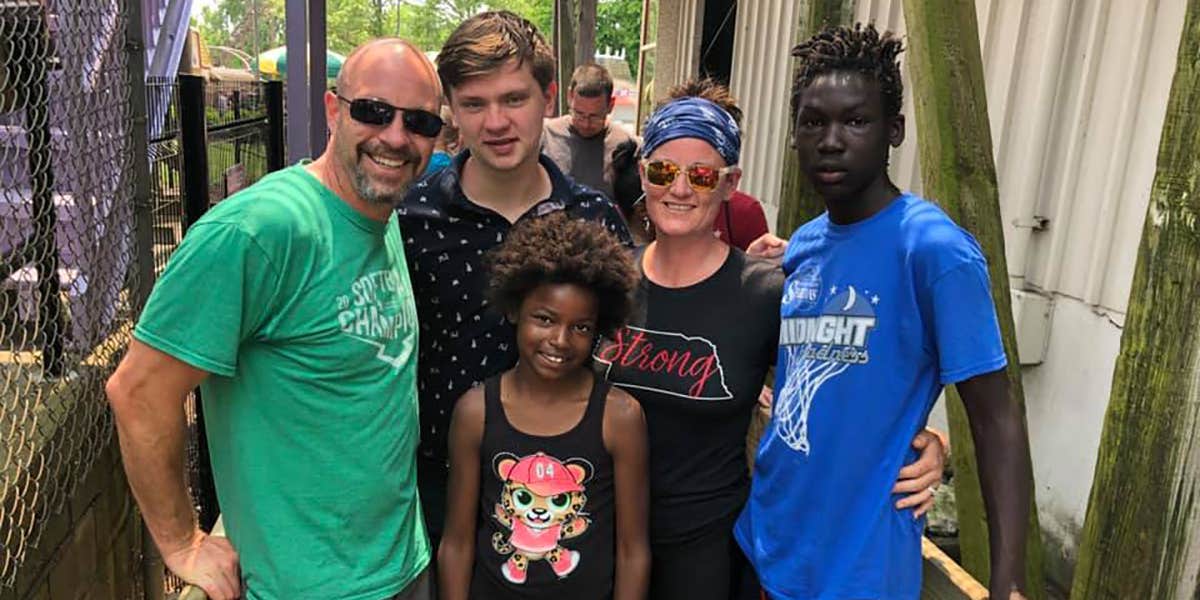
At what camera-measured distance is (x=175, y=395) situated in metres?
1.65

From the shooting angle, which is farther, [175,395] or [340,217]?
[340,217]

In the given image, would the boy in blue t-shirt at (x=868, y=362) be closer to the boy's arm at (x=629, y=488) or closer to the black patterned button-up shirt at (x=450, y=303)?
the boy's arm at (x=629, y=488)

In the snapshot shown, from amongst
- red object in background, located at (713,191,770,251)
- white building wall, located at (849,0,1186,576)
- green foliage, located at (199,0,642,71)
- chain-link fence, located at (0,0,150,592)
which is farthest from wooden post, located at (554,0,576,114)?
green foliage, located at (199,0,642,71)

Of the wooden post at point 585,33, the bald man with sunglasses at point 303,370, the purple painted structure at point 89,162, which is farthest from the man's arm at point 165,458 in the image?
the wooden post at point 585,33

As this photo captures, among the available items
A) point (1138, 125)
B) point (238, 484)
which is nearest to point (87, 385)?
point (238, 484)

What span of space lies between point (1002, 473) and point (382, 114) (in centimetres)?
143

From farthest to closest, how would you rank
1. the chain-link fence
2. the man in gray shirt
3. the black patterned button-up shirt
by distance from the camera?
the man in gray shirt
the chain-link fence
the black patterned button-up shirt

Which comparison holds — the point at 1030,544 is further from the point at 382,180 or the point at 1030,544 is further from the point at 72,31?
the point at 72,31

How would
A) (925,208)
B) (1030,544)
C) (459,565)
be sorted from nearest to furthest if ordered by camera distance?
1. (925,208)
2. (459,565)
3. (1030,544)

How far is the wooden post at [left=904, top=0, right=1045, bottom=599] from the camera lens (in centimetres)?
246

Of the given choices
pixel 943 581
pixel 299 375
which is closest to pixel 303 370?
A: pixel 299 375

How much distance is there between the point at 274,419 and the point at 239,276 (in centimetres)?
32

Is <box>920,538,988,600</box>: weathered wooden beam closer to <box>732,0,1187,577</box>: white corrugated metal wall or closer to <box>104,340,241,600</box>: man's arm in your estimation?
<box>104,340,241,600</box>: man's arm

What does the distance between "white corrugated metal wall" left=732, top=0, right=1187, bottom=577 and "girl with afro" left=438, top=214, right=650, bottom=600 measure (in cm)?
265
